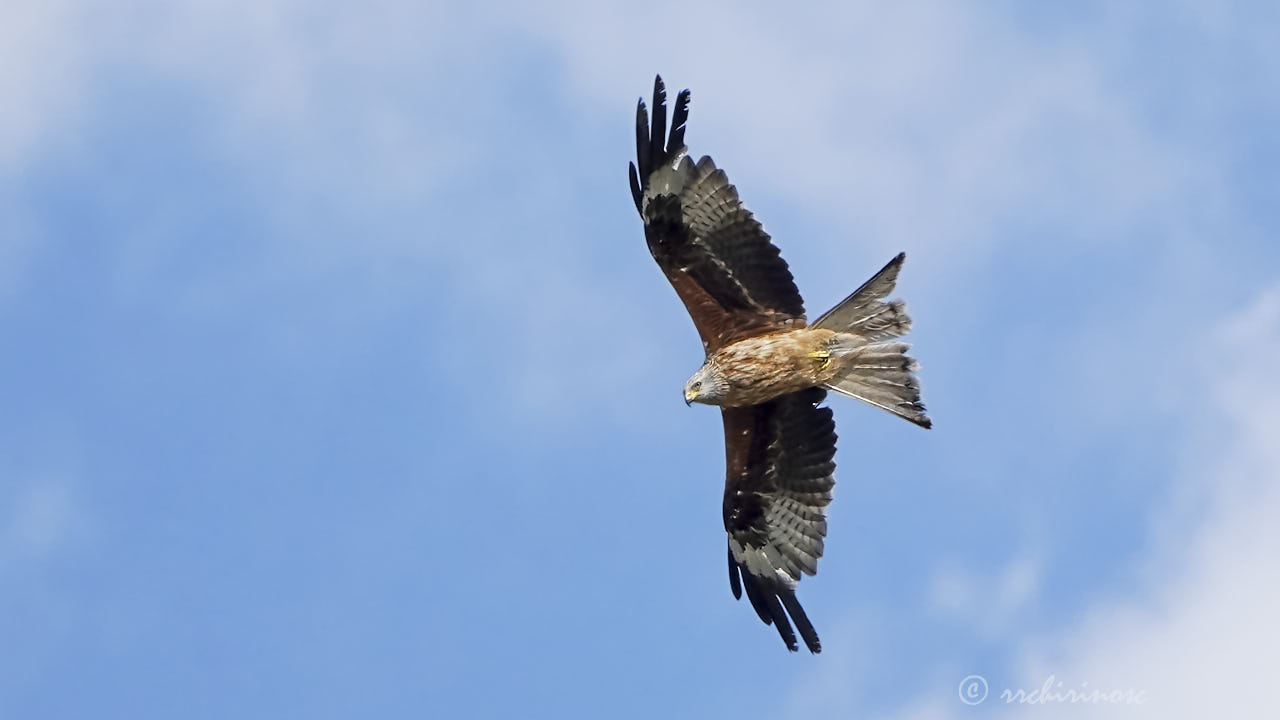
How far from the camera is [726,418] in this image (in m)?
10.1

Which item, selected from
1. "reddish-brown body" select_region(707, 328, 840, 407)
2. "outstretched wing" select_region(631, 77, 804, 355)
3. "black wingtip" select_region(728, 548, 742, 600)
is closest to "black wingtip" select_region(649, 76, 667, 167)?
"outstretched wing" select_region(631, 77, 804, 355)

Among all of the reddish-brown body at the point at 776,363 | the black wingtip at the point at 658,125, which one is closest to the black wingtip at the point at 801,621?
the reddish-brown body at the point at 776,363

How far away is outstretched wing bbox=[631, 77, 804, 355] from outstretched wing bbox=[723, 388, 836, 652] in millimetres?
669

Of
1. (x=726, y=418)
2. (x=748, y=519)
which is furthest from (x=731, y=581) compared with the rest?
(x=726, y=418)

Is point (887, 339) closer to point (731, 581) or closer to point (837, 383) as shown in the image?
point (837, 383)

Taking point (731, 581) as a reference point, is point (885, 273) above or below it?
above

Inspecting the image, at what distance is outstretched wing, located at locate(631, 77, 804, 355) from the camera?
9633 millimetres

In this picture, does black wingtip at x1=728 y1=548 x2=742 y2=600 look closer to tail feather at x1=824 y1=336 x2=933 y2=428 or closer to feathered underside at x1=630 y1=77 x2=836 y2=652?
feathered underside at x1=630 y1=77 x2=836 y2=652

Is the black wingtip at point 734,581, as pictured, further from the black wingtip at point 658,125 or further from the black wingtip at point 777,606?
the black wingtip at point 658,125

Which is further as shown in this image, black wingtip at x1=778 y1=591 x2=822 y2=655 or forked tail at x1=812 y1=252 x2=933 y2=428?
black wingtip at x1=778 y1=591 x2=822 y2=655

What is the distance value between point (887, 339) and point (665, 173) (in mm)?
1768

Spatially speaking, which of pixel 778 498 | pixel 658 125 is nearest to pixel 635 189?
pixel 658 125

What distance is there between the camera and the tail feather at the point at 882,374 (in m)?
9.38

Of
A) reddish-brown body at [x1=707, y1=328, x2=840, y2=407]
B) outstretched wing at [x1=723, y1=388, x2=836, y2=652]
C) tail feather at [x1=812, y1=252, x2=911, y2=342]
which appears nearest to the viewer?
tail feather at [x1=812, y1=252, x2=911, y2=342]
